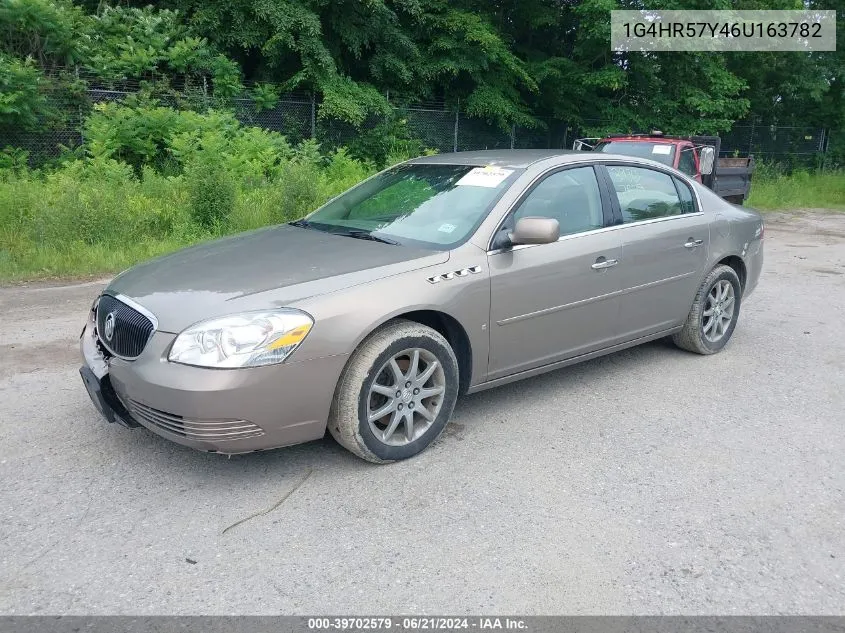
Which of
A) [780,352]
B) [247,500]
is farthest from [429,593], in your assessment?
[780,352]

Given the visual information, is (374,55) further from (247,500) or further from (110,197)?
(247,500)

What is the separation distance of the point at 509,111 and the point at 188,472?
17.7 metres

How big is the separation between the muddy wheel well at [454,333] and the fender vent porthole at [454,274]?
0.17 meters

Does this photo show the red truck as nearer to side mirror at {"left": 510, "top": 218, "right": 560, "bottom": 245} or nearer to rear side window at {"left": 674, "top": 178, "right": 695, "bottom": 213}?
rear side window at {"left": 674, "top": 178, "right": 695, "bottom": 213}

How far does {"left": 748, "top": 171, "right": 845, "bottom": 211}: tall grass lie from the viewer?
1906 cm

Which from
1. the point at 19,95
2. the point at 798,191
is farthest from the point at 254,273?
the point at 798,191

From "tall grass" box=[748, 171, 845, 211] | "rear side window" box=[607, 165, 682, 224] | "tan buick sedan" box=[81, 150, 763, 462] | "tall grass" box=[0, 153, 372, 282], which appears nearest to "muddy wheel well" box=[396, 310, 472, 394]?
"tan buick sedan" box=[81, 150, 763, 462]

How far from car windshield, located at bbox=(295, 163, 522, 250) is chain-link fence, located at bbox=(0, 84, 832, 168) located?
10966 mm

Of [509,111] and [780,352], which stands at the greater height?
[509,111]

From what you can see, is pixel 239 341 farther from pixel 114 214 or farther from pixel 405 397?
pixel 114 214

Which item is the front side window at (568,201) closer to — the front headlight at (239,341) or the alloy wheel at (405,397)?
the alloy wheel at (405,397)

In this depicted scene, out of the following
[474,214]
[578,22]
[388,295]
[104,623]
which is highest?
[578,22]

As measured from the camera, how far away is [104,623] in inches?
106

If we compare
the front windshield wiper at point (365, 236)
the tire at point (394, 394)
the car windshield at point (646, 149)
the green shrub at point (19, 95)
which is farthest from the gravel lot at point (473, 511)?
the green shrub at point (19, 95)
